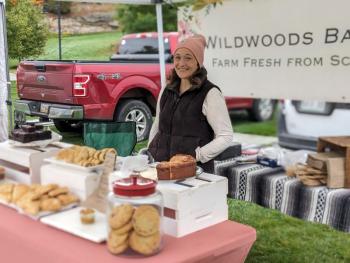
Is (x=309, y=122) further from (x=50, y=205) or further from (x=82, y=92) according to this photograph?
(x=50, y=205)

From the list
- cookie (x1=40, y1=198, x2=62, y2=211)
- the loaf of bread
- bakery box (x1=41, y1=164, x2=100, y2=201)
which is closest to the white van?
the loaf of bread

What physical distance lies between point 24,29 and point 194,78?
885mm

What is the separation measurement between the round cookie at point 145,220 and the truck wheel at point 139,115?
133cm

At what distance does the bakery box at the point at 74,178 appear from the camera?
5.41ft

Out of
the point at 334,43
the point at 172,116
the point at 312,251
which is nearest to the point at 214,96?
the point at 172,116

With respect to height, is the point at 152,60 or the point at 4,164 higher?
the point at 152,60

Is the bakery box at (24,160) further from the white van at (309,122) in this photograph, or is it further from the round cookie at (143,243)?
the white van at (309,122)

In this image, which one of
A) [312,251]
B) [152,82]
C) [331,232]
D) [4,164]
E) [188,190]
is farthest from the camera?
[331,232]

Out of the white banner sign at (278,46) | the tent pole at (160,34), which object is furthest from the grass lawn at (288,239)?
the tent pole at (160,34)

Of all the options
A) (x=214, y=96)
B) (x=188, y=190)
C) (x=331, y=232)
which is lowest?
(x=331, y=232)

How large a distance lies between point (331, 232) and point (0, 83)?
2.87 meters

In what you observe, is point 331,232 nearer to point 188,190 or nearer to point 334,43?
point 334,43

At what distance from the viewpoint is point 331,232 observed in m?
3.96

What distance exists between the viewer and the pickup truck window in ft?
9.77
